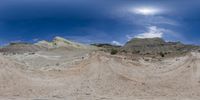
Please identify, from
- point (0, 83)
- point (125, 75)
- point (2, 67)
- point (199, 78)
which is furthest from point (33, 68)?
point (199, 78)

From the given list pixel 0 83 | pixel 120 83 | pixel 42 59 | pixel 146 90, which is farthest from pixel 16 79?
pixel 42 59

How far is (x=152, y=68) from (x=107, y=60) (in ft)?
14.0

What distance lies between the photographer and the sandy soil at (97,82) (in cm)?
2494

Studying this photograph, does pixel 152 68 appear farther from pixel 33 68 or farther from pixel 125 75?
pixel 33 68

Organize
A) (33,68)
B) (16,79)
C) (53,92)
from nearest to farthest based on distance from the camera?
(53,92) → (16,79) → (33,68)

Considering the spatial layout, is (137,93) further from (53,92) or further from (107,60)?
(107,60)

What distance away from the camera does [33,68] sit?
103 feet

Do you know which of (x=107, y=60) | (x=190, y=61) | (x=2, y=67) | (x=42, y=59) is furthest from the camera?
(x=42, y=59)

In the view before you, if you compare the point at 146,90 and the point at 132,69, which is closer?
the point at 146,90

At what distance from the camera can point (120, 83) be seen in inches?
1081

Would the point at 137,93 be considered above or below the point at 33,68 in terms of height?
below

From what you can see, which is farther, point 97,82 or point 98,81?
point 98,81

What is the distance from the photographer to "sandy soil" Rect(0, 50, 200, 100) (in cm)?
2494

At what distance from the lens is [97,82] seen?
27406 mm
